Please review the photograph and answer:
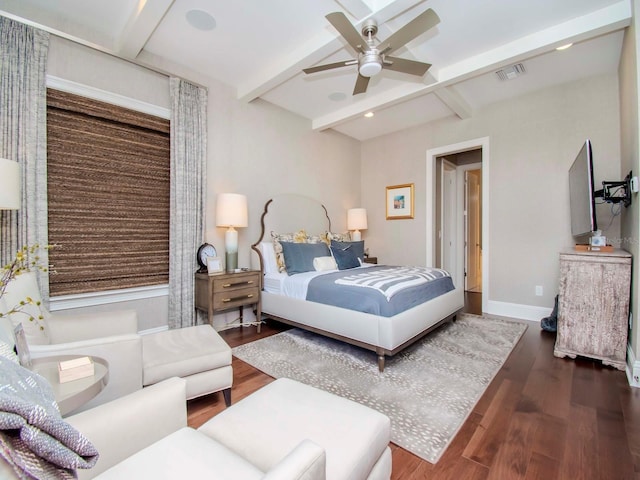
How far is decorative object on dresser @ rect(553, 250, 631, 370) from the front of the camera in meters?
2.49

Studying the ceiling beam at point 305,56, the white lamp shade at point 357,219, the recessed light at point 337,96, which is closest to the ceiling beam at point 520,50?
the recessed light at point 337,96

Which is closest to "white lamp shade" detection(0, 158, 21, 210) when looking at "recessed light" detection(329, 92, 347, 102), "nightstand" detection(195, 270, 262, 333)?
"nightstand" detection(195, 270, 262, 333)

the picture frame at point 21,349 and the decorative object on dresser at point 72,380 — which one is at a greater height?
the picture frame at point 21,349

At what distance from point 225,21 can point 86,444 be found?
3015 mm

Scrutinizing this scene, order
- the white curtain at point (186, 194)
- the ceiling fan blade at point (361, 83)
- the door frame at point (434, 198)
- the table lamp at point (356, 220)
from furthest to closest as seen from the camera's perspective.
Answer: the table lamp at point (356, 220) → the door frame at point (434, 198) → the white curtain at point (186, 194) → the ceiling fan blade at point (361, 83)

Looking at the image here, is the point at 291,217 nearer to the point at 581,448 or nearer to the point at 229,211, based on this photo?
the point at 229,211

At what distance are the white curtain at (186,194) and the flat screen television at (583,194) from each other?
3.66 metres

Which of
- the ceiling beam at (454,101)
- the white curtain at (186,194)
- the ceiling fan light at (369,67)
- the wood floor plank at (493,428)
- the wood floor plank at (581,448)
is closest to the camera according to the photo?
the wood floor plank at (581,448)

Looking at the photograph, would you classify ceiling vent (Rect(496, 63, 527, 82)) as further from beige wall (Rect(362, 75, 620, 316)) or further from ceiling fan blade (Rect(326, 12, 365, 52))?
ceiling fan blade (Rect(326, 12, 365, 52))

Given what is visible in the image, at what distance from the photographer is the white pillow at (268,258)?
12.5 feet

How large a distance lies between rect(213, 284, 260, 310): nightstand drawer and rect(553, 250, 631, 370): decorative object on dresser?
302 cm

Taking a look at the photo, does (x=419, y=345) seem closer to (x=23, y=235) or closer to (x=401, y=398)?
(x=401, y=398)

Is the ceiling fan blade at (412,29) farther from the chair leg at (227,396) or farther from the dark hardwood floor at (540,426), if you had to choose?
the chair leg at (227,396)

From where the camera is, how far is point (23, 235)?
7.54ft
